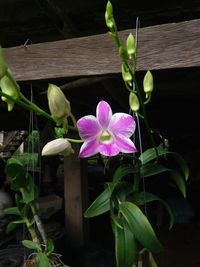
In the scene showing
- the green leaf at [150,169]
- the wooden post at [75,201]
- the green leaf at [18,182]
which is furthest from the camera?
the wooden post at [75,201]

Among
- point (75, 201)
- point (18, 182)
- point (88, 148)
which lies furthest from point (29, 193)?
point (75, 201)

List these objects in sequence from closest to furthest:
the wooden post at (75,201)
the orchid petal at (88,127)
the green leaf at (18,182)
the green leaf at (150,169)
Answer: the orchid petal at (88,127) < the green leaf at (150,169) < the green leaf at (18,182) < the wooden post at (75,201)

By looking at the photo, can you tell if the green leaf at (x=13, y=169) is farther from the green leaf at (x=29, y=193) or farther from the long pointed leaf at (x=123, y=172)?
the long pointed leaf at (x=123, y=172)

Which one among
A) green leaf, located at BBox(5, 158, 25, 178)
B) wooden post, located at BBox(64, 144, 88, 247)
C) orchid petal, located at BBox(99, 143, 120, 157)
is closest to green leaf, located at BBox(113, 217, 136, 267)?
orchid petal, located at BBox(99, 143, 120, 157)

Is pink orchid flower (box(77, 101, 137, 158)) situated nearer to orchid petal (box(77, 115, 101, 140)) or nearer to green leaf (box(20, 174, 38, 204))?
orchid petal (box(77, 115, 101, 140))

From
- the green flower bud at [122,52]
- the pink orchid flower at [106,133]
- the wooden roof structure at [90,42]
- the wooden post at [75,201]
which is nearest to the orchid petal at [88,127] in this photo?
the pink orchid flower at [106,133]

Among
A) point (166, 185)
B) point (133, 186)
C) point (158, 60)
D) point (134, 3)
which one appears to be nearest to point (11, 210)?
point (133, 186)

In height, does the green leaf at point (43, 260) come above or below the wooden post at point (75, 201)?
below
